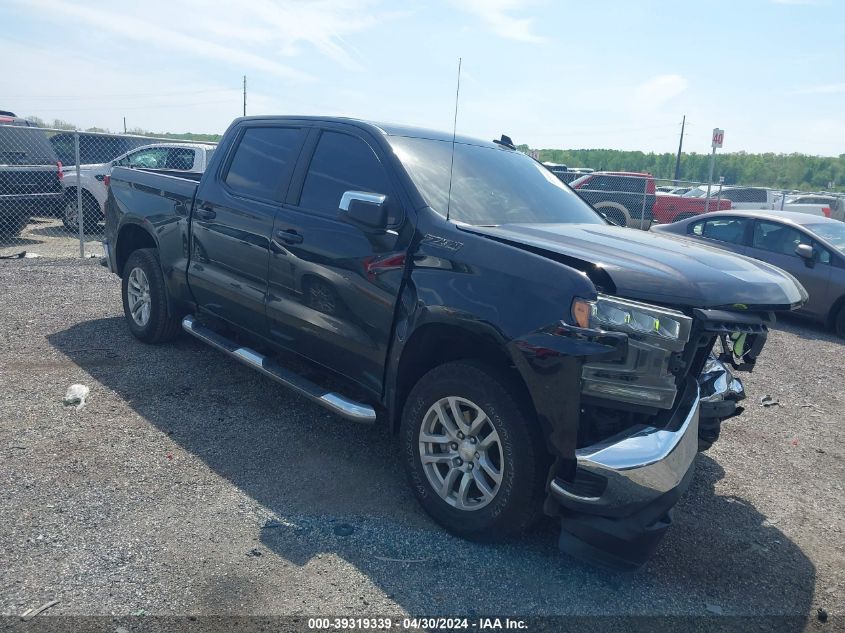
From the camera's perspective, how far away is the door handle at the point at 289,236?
431 centimetres

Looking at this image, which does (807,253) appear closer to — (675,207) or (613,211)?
(613,211)

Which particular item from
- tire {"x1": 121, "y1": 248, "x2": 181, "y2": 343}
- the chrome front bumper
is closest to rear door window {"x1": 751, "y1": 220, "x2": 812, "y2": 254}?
the chrome front bumper

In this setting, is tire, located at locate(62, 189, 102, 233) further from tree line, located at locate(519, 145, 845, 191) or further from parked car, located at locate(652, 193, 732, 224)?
tree line, located at locate(519, 145, 845, 191)

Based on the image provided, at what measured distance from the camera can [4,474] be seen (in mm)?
3844

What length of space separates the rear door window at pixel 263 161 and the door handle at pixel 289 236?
329mm

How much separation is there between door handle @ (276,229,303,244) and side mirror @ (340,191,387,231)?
0.62 m

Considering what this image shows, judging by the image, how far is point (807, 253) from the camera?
894 centimetres

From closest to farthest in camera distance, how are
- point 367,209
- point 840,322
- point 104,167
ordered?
point 367,209
point 840,322
point 104,167

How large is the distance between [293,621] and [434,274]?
1704mm

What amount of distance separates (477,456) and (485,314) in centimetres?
69

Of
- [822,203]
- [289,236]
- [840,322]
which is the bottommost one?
[840,322]

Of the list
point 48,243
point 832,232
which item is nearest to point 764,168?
point 832,232

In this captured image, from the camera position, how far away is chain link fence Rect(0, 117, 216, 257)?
1123 centimetres

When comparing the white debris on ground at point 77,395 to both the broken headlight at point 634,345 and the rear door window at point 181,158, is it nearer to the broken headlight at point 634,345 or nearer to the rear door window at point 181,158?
the broken headlight at point 634,345
